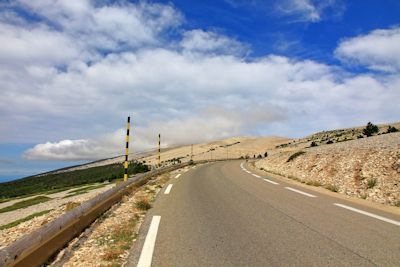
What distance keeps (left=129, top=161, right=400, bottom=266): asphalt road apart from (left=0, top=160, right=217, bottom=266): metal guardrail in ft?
4.00

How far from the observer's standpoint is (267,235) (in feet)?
22.7

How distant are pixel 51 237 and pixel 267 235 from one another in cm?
381

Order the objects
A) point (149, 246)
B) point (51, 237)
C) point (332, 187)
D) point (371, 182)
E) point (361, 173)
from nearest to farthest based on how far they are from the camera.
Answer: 1. point (51, 237)
2. point (149, 246)
3. point (371, 182)
4. point (332, 187)
5. point (361, 173)

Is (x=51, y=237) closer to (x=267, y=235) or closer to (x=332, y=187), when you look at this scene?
(x=267, y=235)

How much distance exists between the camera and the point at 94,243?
6.70m

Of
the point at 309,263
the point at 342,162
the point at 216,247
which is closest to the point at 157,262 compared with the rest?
the point at 216,247

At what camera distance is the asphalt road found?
5465 millimetres

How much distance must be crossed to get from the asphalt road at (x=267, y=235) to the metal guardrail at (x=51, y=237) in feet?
4.00

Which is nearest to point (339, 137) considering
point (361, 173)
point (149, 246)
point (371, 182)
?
point (361, 173)

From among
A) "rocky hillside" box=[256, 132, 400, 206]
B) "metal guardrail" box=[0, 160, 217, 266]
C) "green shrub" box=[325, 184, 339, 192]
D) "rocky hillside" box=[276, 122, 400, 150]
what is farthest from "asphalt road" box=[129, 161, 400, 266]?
"rocky hillside" box=[276, 122, 400, 150]

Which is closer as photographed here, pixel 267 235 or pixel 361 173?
pixel 267 235

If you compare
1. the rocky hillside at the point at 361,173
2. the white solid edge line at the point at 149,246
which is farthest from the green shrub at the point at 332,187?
the white solid edge line at the point at 149,246

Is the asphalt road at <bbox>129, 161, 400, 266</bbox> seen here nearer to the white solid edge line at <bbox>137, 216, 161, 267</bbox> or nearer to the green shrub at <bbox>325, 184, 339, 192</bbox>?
the white solid edge line at <bbox>137, 216, 161, 267</bbox>

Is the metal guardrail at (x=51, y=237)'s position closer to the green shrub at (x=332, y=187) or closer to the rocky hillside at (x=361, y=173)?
the rocky hillside at (x=361, y=173)
